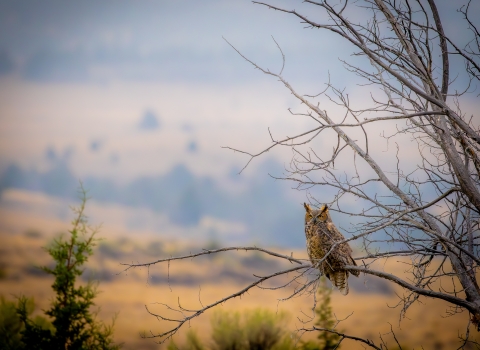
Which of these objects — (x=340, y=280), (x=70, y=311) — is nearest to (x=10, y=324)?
(x=70, y=311)

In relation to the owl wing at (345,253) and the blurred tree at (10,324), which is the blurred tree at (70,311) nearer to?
the blurred tree at (10,324)

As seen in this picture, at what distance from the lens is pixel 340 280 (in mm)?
5977

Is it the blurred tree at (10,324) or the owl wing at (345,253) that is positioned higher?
the blurred tree at (10,324)

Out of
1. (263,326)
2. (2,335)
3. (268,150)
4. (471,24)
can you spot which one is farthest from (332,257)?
(2,335)

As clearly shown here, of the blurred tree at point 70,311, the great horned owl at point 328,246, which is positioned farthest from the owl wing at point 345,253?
the blurred tree at point 70,311

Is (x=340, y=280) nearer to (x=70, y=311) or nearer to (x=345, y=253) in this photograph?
(x=345, y=253)

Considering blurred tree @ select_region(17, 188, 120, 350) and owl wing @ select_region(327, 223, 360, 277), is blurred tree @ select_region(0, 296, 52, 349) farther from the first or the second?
owl wing @ select_region(327, 223, 360, 277)

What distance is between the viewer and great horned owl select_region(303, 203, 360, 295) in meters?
5.80

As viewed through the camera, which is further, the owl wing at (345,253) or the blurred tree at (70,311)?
the blurred tree at (70,311)

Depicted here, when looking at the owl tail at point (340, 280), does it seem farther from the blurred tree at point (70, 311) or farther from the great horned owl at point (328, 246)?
the blurred tree at point (70, 311)

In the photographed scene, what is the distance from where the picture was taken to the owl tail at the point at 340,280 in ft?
19.4

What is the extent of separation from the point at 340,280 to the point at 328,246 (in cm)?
41

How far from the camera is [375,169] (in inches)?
236

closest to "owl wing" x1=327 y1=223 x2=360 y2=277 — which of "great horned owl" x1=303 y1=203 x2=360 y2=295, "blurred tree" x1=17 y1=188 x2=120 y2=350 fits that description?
"great horned owl" x1=303 y1=203 x2=360 y2=295
